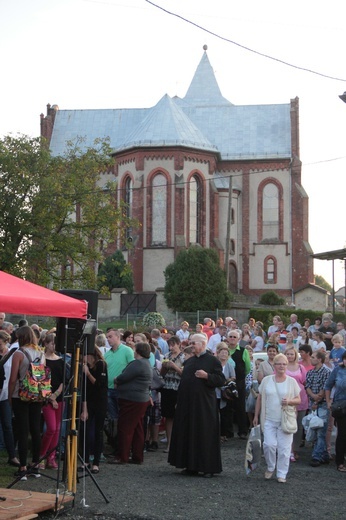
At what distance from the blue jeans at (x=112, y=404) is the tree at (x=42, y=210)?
19.2 m

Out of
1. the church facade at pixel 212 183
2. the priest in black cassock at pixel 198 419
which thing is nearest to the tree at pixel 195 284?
the church facade at pixel 212 183

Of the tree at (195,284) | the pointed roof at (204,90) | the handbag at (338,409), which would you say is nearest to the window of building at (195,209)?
the tree at (195,284)

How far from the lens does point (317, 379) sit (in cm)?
1315

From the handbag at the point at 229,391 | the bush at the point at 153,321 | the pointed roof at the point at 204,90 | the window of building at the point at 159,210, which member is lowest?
the handbag at the point at 229,391

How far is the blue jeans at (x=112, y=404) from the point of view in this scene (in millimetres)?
13242

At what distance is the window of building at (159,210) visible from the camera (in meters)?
53.5

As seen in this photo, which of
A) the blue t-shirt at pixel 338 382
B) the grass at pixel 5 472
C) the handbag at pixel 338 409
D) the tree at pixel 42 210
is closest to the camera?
the grass at pixel 5 472

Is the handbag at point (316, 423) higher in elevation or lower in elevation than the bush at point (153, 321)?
lower

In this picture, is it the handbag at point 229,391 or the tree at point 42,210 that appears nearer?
the handbag at point 229,391

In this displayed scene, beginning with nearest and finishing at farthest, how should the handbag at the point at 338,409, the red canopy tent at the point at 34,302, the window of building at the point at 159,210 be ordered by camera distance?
the red canopy tent at the point at 34,302 < the handbag at the point at 338,409 < the window of building at the point at 159,210

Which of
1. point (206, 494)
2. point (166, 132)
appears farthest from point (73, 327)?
point (166, 132)

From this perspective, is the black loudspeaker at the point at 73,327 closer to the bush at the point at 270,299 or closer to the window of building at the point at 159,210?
the bush at the point at 270,299

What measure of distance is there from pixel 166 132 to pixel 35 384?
44891 mm

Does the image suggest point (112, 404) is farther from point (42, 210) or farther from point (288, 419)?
point (42, 210)
